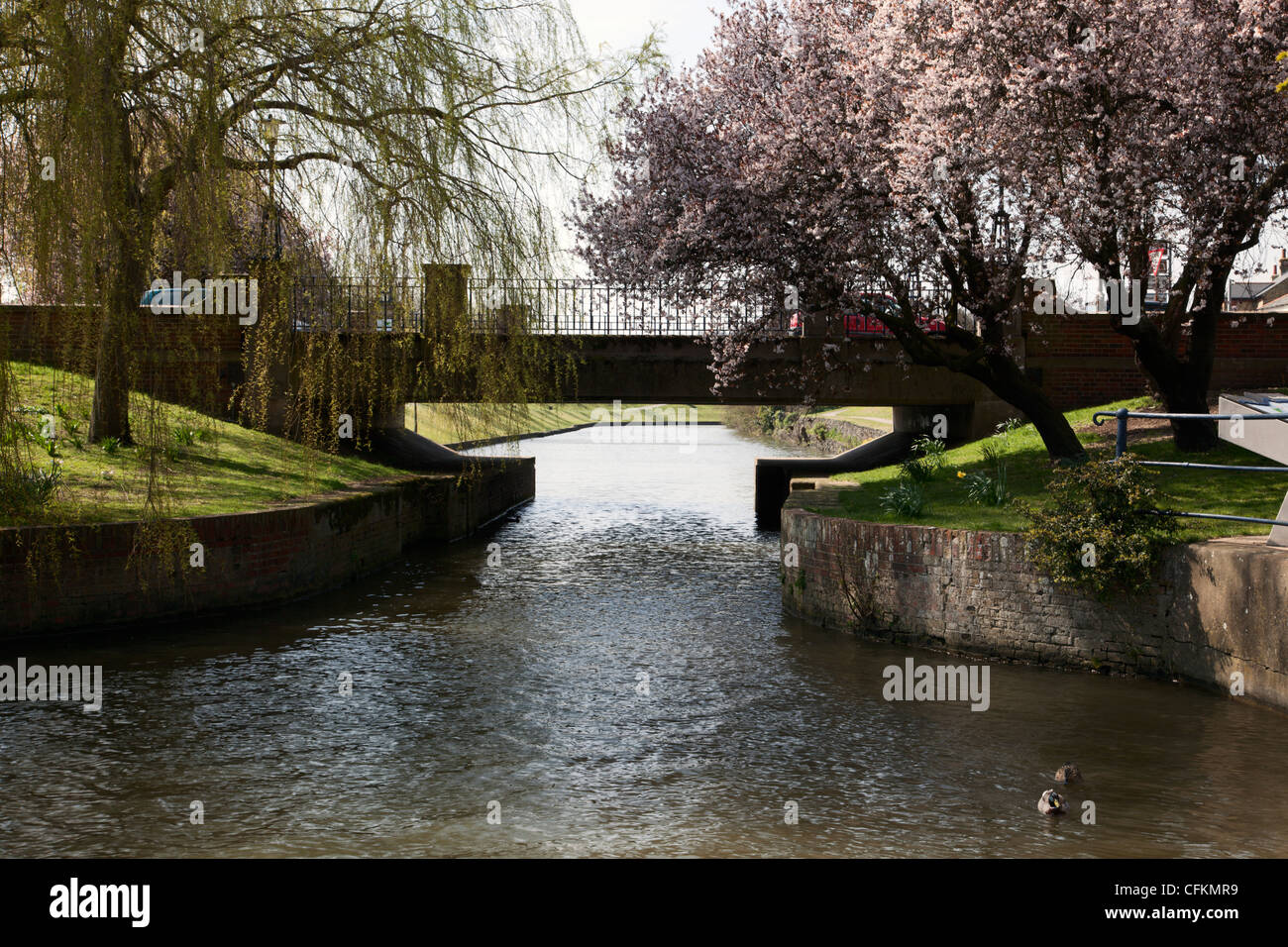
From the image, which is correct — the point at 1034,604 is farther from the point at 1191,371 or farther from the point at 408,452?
the point at 408,452

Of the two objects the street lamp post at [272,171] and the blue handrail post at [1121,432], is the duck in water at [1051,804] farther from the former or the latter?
the street lamp post at [272,171]

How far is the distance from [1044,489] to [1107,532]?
462 cm

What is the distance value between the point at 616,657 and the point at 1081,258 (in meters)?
9.03

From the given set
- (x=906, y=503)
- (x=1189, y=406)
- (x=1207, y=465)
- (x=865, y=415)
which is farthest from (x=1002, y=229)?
(x=865, y=415)

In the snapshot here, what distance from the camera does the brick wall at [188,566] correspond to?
41.6ft

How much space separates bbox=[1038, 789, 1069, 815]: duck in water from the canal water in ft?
0.30

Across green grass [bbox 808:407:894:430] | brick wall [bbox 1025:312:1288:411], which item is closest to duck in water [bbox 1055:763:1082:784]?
brick wall [bbox 1025:312:1288:411]

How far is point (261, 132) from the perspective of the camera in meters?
11.8

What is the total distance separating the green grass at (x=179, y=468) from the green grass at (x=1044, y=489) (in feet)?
26.3

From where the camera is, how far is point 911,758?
9305 millimetres

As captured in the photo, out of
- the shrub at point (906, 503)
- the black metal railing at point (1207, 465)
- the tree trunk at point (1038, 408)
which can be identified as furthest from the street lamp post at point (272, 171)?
the tree trunk at point (1038, 408)

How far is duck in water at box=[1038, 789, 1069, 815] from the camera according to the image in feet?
26.1

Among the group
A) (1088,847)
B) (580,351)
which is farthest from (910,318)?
(1088,847)
